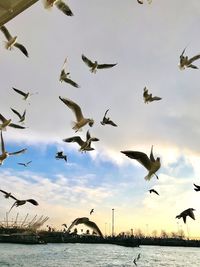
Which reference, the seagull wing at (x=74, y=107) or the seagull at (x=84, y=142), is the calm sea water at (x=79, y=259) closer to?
the seagull at (x=84, y=142)

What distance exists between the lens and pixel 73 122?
34.2 ft

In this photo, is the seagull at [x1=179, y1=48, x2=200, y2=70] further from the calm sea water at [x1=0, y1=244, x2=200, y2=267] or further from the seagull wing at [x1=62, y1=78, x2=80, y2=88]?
the calm sea water at [x1=0, y1=244, x2=200, y2=267]

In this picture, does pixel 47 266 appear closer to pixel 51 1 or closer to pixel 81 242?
pixel 51 1

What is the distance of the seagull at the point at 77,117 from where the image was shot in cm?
1019

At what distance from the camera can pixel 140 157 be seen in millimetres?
7832

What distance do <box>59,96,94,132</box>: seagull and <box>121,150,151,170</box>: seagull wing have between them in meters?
2.50

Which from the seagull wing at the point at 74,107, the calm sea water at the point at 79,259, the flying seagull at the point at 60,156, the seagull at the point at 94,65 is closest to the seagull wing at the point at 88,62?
the seagull at the point at 94,65

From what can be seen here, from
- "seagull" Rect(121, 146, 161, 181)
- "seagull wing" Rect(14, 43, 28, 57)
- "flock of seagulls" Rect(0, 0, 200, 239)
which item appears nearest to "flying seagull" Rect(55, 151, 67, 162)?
"flock of seagulls" Rect(0, 0, 200, 239)

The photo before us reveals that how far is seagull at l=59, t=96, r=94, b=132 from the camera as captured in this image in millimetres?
10186

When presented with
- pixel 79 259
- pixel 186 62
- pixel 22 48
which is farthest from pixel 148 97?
pixel 79 259

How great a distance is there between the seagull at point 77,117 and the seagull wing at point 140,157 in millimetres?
2496

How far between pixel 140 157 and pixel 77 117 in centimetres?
293

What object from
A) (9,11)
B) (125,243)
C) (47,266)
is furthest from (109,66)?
(125,243)

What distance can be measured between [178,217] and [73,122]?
10.1ft
